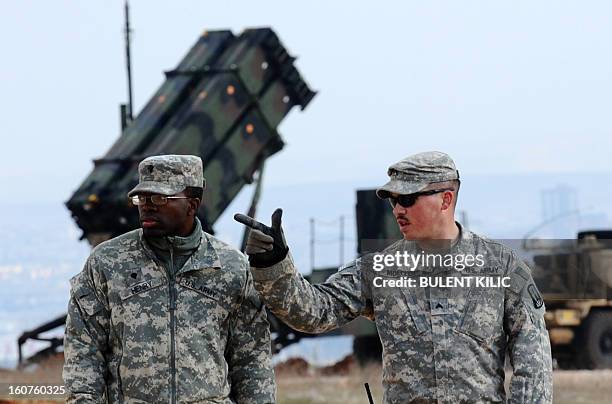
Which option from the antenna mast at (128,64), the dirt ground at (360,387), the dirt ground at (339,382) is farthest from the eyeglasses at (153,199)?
the antenna mast at (128,64)

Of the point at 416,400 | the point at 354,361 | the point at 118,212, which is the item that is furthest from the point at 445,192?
the point at 354,361

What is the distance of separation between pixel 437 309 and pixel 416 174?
49 centimetres

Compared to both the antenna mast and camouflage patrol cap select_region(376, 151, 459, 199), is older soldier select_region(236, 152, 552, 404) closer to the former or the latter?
camouflage patrol cap select_region(376, 151, 459, 199)

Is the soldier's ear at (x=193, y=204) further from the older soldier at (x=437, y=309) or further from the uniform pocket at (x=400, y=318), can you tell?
the uniform pocket at (x=400, y=318)

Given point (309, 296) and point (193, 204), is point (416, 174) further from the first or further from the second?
point (193, 204)

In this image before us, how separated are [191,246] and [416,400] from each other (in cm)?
98

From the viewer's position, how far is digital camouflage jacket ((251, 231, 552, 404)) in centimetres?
570

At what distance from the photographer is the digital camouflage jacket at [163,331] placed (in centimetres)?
570

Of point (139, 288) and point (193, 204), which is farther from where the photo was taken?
point (193, 204)

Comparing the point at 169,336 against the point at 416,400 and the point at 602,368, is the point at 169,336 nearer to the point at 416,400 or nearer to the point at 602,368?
the point at 416,400

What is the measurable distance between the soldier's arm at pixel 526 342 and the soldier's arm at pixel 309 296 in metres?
0.53

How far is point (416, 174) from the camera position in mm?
5824

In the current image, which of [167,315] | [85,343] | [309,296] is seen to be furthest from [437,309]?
[85,343]

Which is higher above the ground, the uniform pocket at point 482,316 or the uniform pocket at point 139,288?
the uniform pocket at point 139,288
